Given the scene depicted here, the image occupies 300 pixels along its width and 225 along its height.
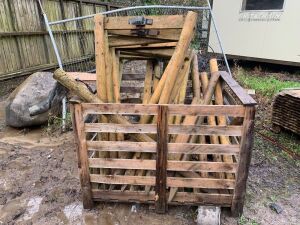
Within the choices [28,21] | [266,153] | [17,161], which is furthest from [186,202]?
[28,21]

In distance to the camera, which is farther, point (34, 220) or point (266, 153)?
point (266, 153)

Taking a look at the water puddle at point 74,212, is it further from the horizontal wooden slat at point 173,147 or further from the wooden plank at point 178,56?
the wooden plank at point 178,56

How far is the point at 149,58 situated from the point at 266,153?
198 cm

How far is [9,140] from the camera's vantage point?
12.9 feet

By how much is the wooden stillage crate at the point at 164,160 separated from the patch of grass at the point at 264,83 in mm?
3436

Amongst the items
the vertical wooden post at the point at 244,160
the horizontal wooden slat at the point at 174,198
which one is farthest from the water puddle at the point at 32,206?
the vertical wooden post at the point at 244,160

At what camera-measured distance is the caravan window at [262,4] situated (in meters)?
6.98

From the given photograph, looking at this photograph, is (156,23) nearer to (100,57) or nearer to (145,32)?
(145,32)

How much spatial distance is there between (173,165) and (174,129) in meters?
0.33

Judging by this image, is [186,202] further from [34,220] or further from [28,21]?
[28,21]

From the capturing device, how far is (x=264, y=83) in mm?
6117

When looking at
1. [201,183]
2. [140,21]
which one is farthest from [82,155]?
[140,21]

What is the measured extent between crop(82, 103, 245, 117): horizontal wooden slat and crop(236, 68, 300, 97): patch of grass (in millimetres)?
3614

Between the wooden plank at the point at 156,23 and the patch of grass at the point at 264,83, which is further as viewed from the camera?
the patch of grass at the point at 264,83
